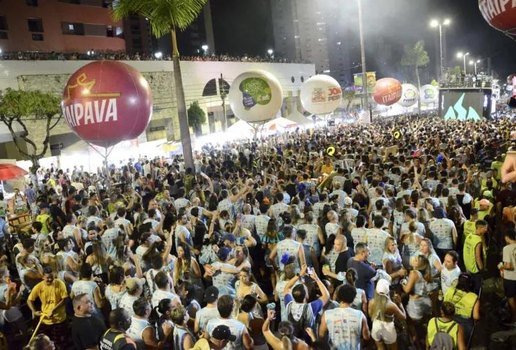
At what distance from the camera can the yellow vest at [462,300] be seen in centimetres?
438

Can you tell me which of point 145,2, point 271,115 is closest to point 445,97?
point 271,115

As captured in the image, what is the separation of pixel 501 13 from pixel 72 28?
34331 mm

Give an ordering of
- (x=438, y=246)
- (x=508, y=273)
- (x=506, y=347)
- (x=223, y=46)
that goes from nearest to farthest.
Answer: (x=506, y=347) < (x=508, y=273) < (x=438, y=246) < (x=223, y=46)

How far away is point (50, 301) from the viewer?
538cm

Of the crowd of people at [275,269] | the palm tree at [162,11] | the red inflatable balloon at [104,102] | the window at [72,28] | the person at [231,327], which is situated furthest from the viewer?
the window at [72,28]

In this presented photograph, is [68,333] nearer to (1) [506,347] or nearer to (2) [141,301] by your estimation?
(2) [141,301]

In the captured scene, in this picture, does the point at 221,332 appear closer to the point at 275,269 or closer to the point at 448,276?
the point at 448,276

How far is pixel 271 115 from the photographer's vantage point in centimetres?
1381

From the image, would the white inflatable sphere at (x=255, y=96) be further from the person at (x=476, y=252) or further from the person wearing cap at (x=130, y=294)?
the person wearing cap at (x=130, y=294)

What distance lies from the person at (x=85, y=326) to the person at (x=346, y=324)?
2138mm

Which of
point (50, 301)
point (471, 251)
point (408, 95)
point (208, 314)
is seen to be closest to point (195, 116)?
point (408, 95)

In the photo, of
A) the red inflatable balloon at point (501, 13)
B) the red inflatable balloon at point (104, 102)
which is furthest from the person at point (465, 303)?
the red inflatable balloon at point (104, 102)

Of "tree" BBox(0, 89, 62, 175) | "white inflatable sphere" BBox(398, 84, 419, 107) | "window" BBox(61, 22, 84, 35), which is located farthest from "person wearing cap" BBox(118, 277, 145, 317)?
"window" BBox(61, 22, 84, 35)

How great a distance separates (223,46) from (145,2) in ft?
170
